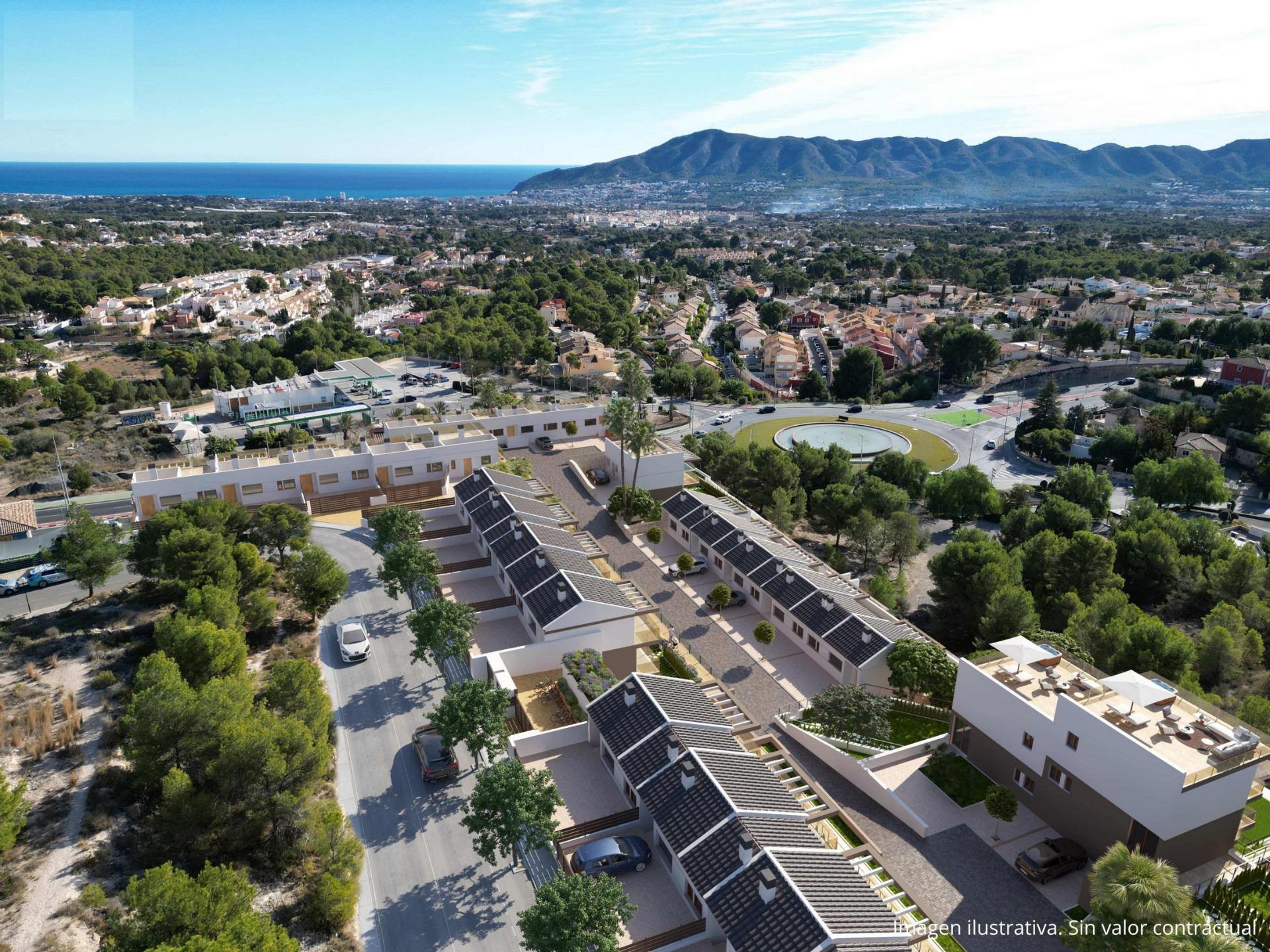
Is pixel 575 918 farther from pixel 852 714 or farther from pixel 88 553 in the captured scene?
pixel 88 553

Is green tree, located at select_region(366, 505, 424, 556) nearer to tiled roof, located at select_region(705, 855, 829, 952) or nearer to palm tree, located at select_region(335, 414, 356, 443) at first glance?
tiled roof, located at select_region(705, 855, 829, 952)

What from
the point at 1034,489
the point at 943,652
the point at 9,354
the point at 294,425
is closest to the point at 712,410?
the point at 1034,489

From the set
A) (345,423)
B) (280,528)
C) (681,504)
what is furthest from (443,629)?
(345,423)

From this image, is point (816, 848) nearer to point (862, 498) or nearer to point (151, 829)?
point (151, 829)

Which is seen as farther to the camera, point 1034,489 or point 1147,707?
point 1034,489

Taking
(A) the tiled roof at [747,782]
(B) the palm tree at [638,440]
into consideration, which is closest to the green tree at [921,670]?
(A) the tiled roof at [747,782]

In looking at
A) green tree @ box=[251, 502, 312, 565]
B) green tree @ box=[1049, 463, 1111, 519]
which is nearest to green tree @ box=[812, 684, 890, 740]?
green tree @ box=[251, 502, 312, 565]
